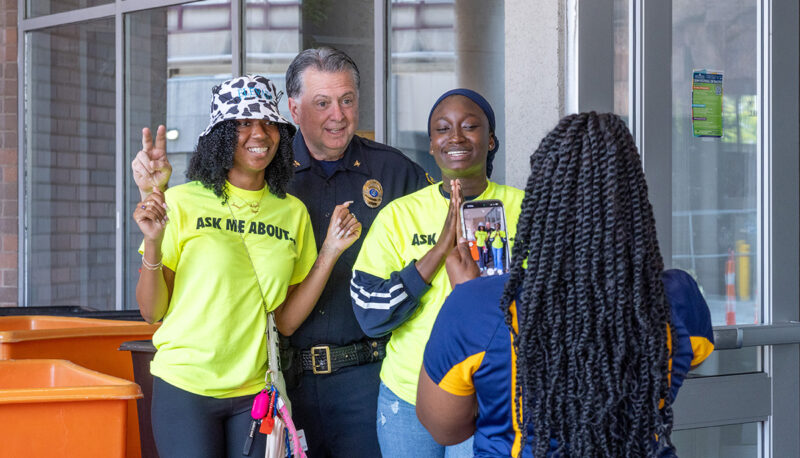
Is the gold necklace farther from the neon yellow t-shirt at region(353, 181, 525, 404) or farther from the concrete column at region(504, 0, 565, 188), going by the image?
the concrete column at region(504, 0, 565, 188)

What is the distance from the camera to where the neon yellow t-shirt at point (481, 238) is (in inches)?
87.3

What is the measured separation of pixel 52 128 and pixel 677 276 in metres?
6.17

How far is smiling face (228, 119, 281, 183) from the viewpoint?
2.48m

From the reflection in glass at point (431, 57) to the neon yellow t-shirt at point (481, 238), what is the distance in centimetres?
196

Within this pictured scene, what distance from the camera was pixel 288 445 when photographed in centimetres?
244

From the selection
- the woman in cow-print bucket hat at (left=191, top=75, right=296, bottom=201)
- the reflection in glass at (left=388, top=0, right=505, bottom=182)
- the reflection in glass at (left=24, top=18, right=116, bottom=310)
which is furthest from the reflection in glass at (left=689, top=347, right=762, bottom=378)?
the reflection in glass at (left=24, top=18, right=116, bottom=310)

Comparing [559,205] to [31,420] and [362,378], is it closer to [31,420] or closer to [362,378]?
[362,378]

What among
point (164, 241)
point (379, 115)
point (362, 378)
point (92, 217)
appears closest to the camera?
point (164, 241)

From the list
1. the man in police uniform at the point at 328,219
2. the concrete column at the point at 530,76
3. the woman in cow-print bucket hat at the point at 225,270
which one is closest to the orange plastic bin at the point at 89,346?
the man in police uniform at the point at 328,219

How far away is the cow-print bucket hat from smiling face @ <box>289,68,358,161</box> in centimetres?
32

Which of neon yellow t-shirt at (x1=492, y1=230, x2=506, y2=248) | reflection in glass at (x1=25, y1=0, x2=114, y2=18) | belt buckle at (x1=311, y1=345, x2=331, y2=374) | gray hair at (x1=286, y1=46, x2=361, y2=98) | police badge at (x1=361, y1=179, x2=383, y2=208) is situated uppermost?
reflection in glass at (x1=25, y1=0, x2=114, y2=18)

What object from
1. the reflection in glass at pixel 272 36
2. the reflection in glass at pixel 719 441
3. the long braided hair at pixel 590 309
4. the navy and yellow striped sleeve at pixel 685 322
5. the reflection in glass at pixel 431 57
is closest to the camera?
the long braided hair at pixel 590 309

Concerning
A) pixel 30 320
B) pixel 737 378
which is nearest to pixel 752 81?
pixel 737 378

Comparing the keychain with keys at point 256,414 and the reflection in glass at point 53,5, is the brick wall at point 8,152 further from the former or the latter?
the keychain with keys at point 256,414
